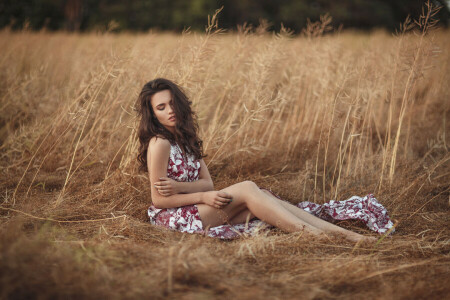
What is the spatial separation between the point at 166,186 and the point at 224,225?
40cm

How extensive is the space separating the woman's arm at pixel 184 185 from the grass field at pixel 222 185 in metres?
0.22

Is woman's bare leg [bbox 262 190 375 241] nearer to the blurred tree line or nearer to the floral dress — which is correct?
the floral dress

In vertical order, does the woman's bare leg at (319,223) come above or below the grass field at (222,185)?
below

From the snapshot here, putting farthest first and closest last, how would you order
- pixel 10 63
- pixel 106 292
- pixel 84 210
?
1. pixel 10 63
2. pixel 84 210
3. pixel 106 292

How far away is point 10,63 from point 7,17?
11071mm

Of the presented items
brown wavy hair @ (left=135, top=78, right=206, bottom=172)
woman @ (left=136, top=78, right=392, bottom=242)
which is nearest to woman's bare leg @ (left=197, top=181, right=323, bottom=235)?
woman @ (left=136, top=78, right=392, bottom=242)

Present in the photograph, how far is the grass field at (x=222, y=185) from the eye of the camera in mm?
1396

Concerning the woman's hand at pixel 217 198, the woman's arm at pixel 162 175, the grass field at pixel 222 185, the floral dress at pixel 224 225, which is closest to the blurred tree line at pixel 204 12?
the grass field at pixel 222 185

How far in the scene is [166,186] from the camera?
2.12 m

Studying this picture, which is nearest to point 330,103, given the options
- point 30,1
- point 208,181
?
point 208,181

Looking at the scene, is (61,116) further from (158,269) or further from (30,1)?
(30,1)

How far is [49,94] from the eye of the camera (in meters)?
3.92

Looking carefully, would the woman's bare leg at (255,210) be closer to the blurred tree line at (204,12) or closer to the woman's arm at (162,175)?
the woman's arm at (162,175)

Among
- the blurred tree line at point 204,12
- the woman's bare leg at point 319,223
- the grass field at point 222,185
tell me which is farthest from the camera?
the blurred tree line at point 204,12
